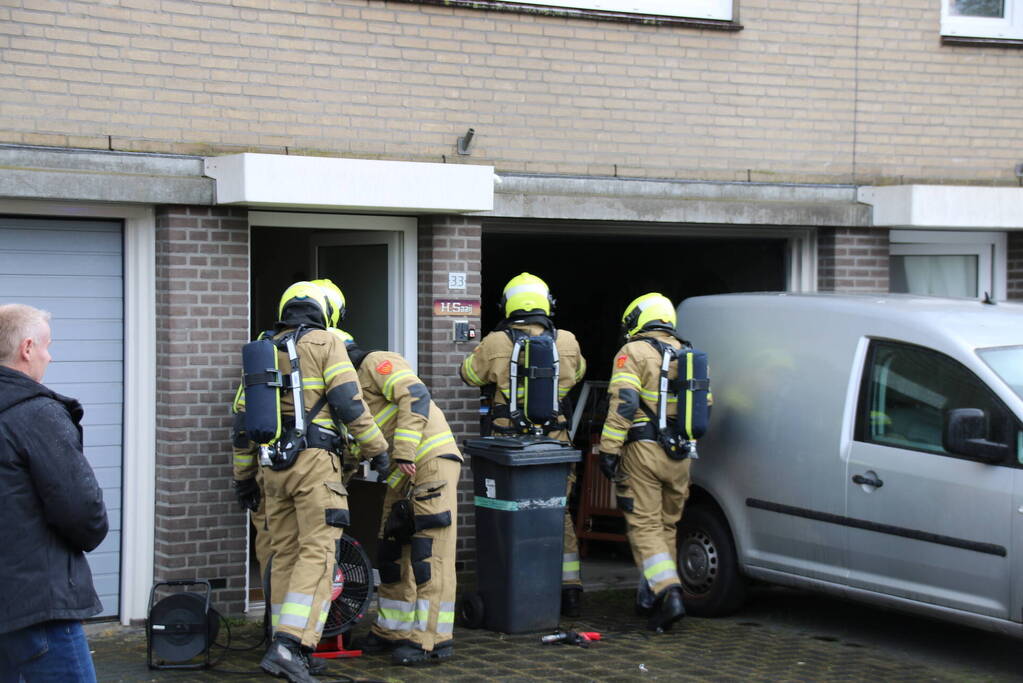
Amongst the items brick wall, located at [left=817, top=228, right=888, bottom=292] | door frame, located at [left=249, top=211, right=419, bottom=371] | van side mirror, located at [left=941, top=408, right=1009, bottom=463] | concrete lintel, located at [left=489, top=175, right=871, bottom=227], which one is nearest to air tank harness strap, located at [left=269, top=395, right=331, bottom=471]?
door frame, located at [left=249, top=211, right=419, bottom=371]

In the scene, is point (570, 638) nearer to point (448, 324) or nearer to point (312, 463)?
point (312, 463)

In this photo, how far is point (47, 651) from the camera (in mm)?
4352

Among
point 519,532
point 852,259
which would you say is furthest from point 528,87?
point 519,532

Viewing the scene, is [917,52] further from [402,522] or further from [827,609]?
Answer: [402,522]

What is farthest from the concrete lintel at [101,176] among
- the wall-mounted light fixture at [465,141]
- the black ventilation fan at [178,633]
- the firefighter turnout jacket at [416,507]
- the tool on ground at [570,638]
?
the tool on ground at [570,638]

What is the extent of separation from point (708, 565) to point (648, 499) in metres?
0.65

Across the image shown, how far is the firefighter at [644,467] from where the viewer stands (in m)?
8.02

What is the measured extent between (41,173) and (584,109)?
3.58 meters

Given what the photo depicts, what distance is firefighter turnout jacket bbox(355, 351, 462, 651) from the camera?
7.16 metres

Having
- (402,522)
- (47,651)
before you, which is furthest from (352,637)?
(47,651)

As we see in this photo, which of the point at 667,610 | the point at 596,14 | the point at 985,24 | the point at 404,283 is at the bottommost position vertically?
the point at 667,610

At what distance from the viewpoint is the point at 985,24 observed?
10641mm

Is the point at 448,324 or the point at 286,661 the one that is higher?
the point at 448,324

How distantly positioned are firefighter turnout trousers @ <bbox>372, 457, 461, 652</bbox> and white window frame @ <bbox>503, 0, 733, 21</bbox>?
3.47 m
